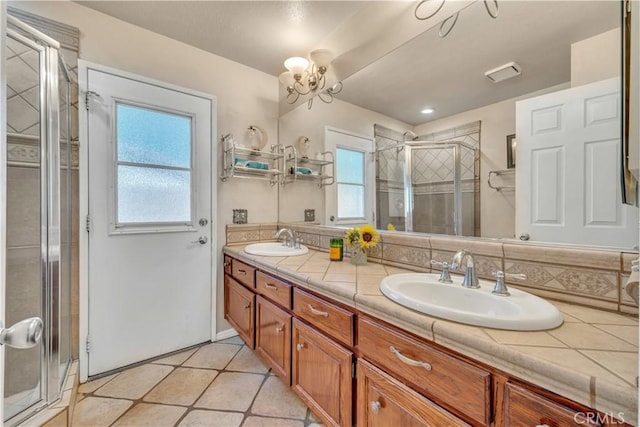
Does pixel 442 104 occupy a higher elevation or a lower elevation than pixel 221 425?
higher

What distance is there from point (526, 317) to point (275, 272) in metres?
1.13

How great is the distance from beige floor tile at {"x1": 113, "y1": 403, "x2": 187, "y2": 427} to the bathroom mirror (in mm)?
1866

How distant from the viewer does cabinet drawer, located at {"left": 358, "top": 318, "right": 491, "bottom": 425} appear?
0.67 meters

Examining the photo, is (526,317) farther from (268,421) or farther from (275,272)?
(268,421)

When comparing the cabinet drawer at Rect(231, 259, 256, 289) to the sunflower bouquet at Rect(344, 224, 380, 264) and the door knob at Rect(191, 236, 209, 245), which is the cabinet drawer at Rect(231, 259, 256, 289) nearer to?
the door knob at Rect(191, 236, 209, 245)

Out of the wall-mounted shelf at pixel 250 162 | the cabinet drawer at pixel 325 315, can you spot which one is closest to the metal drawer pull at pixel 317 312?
the cabinet drawer at pixel 325 315

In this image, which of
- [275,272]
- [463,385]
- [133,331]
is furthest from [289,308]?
[133,331]

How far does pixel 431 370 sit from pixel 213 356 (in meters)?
1.81

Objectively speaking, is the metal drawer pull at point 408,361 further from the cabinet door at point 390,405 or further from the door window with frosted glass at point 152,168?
the door window with frosted glass at point 152,168

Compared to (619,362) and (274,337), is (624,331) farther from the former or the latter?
(274,337)

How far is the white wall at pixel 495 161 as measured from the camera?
3.58 ft

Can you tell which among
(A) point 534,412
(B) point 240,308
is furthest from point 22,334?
(B) point 240,308

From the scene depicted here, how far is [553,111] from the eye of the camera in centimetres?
96

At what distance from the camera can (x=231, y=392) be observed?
1.62 metres
